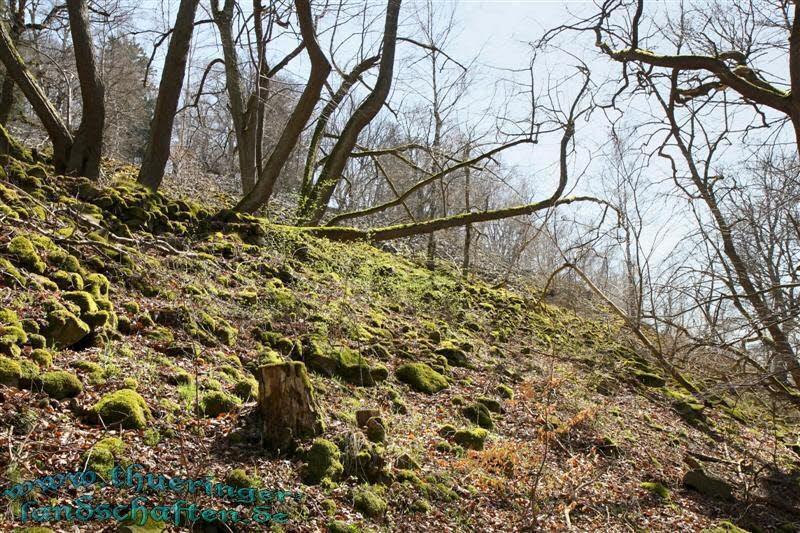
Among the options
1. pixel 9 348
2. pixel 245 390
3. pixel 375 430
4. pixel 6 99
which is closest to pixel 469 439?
pixel 375 430

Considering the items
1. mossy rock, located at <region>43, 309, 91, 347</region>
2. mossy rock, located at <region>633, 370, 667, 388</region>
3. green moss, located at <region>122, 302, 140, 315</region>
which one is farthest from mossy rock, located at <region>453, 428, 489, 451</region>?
mossy rock, located at <region>633, 370, 667, 388</region>

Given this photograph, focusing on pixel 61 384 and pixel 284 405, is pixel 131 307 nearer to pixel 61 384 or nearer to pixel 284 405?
pixel 61 384

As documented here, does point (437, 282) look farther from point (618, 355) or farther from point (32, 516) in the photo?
point (32, 516)

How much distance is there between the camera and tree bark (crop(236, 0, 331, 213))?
6727 mm

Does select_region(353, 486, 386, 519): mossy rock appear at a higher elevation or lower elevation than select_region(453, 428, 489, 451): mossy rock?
lower

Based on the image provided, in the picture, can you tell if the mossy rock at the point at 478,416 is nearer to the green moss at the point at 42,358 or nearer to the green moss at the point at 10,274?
the green moss at the point at 42,358

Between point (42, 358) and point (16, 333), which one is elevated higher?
point (16, 333)

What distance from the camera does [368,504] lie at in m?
3.62

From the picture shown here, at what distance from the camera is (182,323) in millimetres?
4938

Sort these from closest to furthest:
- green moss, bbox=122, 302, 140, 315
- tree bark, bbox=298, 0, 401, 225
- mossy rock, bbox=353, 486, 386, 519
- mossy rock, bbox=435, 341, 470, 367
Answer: mossy rock, bbox=353, 486, 386, 519, green moss, bbox=122, 302, 140, 315, mossy rock, bbox=435, 341, 470, 367, tree bark, bbox=298, 0, 401, 225

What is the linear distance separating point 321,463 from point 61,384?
179cm

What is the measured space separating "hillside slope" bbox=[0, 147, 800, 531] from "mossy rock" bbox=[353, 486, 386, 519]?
15 millimetres

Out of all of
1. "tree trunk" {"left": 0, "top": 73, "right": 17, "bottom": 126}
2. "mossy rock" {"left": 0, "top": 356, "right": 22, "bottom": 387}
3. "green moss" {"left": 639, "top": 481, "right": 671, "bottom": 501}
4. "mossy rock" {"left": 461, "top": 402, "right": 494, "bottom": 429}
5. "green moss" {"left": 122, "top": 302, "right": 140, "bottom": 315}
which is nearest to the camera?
"mossy rock" {"left": 0, "top": 356, "right": 22, "bottom": 387}

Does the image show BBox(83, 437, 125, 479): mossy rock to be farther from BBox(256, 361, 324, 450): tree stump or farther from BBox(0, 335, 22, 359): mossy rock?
BBox(256, 361, 324, 450): tree stump
